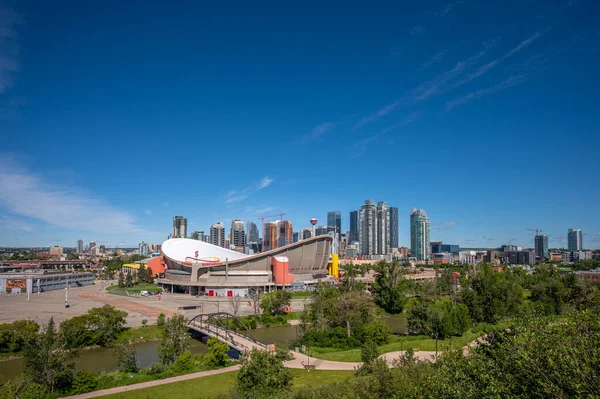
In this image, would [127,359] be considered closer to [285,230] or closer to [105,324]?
[105,324]

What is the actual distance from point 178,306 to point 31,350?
2823 centimetres

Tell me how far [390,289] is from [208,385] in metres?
30.8

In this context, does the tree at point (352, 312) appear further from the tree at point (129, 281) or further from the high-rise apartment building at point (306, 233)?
the high-rise apartment building at point (306, 233)

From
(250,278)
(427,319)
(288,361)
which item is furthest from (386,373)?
(250,278)

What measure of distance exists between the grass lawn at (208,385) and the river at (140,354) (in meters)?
6.49

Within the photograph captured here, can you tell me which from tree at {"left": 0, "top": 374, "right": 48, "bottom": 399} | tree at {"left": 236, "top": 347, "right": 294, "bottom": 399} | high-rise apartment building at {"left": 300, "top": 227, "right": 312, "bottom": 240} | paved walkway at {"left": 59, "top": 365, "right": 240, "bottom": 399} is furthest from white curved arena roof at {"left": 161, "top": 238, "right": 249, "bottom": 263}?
high-rise apartment building at {"left": 300, "top": 227, "right": 312, "bottom": 240}

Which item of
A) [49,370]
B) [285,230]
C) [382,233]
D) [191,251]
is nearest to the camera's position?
[49,370]

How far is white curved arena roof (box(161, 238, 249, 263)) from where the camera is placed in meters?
69.3

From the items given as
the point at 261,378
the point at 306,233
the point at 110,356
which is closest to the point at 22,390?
the point at 261,378

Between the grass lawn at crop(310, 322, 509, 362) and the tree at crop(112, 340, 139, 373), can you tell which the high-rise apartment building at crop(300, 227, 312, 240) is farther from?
the tree at crop(112, 340, 139, 373)

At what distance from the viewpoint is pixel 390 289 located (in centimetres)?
4653

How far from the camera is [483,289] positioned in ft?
123

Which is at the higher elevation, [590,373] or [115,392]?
[590,373]

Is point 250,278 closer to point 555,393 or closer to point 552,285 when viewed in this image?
point 552,285
